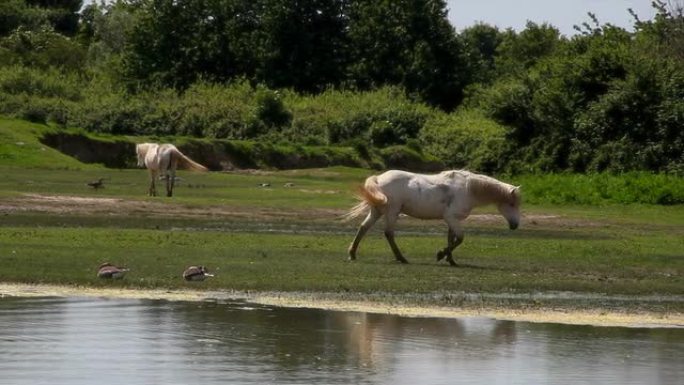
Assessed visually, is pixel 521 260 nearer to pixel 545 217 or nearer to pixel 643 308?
pixel 643 308

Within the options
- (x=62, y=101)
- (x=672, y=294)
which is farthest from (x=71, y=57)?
(x=672, y=294)

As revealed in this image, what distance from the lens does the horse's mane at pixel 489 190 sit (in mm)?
23594

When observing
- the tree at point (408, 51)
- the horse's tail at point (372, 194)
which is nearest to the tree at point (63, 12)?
the tree at point (408, 51)

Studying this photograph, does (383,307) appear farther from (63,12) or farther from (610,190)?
(63,12)

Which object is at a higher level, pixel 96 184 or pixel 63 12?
pixel 63 12

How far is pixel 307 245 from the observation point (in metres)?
25.2

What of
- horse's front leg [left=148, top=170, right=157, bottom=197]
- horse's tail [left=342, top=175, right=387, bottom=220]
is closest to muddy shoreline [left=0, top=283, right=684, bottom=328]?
horse's tail [left=342, top=175, right=387, bottom=220]

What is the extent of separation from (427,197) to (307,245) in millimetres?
2778

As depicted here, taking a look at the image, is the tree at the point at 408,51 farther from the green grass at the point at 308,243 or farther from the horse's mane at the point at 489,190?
the horse's mane at the point at 489,190

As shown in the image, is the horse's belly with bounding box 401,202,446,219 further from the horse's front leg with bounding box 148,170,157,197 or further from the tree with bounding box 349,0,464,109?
the tree with bounding box 349,0,464,109

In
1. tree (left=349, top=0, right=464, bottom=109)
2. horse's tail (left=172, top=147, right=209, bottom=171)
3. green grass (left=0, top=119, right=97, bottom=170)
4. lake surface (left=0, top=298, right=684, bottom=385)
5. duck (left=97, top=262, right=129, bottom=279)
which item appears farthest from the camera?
tree (left=349, top=0, right=464, bottom=109)

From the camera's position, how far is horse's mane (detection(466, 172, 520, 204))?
77.4 feet

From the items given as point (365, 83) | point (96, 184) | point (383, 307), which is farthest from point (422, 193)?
point (365, 83)

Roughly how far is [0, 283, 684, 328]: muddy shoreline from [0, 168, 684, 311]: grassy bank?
440mm
